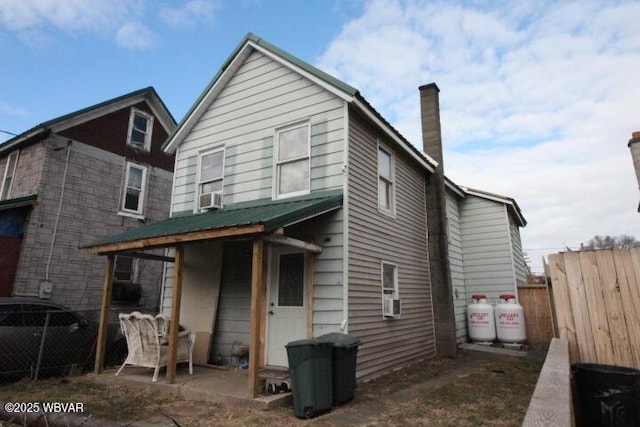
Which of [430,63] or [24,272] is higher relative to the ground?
[430,63]

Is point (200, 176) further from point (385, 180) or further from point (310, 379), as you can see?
point (310, 379)

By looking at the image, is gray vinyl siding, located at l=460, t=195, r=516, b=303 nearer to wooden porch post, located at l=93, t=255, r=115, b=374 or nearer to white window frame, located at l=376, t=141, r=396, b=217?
white window frame, located at l=376, t=141, r=396, b=217

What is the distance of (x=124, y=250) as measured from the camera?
7.45 metres

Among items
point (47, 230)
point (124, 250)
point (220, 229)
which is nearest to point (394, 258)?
point (220, 229)

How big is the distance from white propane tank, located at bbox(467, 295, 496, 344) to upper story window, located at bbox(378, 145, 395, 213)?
4947 mm

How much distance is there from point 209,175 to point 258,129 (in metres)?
1.82

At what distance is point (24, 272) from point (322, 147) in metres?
9.32

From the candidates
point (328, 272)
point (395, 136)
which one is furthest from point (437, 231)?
point (328, 272)

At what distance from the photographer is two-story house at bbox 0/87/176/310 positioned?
35.7 feet

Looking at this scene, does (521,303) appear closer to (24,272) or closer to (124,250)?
(124,250)

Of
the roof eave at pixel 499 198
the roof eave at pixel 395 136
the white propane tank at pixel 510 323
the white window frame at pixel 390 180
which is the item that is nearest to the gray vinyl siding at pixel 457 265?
the roof eave at pixel 499 198

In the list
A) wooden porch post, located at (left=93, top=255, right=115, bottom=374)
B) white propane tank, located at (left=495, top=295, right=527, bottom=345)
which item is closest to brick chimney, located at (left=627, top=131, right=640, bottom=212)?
white propane tank, located at (left=495, top=295, right=527, bottom=345)

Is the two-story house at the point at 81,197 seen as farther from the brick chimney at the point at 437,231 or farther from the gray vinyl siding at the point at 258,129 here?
the brick chimney at the point at 437,231

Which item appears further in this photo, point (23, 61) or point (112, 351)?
point (23, 61)
